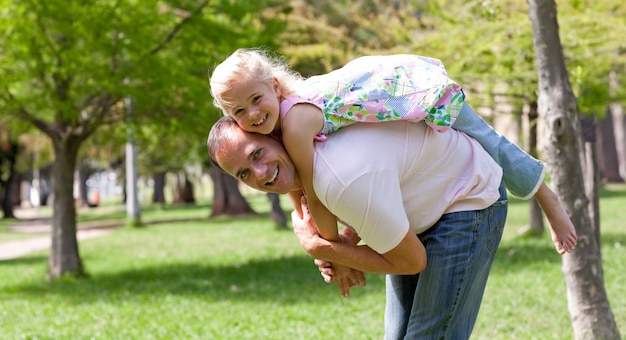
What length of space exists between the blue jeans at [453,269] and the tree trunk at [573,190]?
7.21 feet

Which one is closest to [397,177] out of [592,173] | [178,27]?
[592,173]

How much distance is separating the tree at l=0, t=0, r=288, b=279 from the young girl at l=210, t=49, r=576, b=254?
774 centimetres

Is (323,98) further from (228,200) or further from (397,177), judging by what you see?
(228,200)

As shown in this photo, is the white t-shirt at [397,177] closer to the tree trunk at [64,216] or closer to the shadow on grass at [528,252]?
the shadow on grass at [528,252]

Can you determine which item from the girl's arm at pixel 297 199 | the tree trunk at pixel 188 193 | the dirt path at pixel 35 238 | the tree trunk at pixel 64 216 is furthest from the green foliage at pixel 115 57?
the tree trunk at pixel 188 193

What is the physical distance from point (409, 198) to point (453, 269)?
0.28 meters

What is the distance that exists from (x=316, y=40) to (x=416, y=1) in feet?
13.5

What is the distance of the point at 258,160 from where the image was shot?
2.61 metres

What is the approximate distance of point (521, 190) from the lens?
9.71 ft

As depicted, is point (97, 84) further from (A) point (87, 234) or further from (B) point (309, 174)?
(A) point (87, 234)

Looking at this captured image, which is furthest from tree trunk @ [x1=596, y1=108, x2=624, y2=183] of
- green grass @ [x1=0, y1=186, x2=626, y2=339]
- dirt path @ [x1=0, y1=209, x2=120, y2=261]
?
dirt path @ [x1=0, y1=209, x2=120, y2=261]

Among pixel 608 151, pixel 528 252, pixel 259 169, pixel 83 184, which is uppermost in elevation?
pixel 608 151

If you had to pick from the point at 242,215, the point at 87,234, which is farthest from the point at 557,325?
the point at 242,215

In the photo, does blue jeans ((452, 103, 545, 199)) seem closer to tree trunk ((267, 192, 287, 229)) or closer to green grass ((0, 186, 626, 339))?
green grass ((0, 186, 626, 339))
